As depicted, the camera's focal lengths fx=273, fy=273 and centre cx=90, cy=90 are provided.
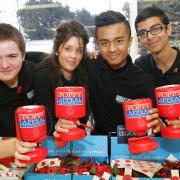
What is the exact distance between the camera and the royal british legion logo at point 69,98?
3.09ft

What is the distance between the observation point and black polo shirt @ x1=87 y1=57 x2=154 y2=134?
151 cm

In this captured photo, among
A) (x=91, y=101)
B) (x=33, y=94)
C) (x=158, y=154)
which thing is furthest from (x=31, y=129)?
(x=91, y=101)

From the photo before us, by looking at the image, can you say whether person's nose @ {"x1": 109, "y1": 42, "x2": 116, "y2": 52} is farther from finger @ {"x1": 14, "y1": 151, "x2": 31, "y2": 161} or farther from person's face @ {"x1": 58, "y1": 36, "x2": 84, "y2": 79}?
finger @ {"x1": 14, "y1": 151, "x2": 31, "y2": 161}

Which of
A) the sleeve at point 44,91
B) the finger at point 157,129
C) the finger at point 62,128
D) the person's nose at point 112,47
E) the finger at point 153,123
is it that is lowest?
the finger at point 157,129

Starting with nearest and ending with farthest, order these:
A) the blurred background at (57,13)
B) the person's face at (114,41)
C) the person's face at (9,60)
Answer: the person's face at (9,60)
the person's face at (114,41)
the blurred background at (57,13)

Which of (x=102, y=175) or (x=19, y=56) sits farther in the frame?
(x=19, y=56)

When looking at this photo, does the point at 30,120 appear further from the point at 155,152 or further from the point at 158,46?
the point at 158,46

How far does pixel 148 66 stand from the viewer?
1988mm

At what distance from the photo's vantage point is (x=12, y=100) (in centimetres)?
144

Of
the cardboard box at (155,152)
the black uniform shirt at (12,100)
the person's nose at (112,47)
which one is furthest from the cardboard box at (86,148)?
the person's nose at (112,47)

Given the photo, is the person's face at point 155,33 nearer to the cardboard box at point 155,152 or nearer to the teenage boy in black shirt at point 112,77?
the teenage boy in black shirt at point 112,77

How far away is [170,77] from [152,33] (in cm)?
33

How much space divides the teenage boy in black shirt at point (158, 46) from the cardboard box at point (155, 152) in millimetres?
830

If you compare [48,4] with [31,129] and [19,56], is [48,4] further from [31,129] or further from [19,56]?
[31,129]
